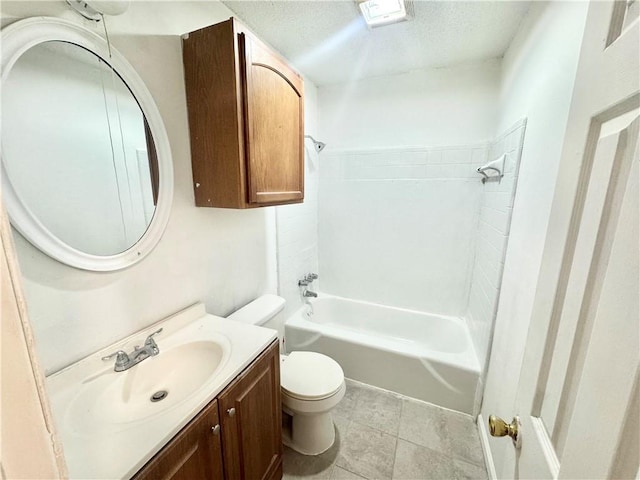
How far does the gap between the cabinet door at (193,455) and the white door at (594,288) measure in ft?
2.83

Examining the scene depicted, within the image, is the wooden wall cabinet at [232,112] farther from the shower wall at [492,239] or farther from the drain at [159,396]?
the shower wall at [492,239]

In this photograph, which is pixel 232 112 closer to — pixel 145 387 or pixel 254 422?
pixel 145 387

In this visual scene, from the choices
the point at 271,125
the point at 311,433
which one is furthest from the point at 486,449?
the point at 271,125

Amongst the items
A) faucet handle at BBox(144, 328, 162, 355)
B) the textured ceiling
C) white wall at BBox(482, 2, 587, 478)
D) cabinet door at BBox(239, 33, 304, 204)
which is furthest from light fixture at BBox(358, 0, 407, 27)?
faucet handle at BBox(144, 328, 162, 355)

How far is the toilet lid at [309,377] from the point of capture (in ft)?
4.75

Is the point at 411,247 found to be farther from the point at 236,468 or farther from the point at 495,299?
the point at 236,468

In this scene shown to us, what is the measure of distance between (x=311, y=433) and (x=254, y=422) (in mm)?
599

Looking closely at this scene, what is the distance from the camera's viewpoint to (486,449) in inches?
60.6

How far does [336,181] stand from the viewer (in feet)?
8.41

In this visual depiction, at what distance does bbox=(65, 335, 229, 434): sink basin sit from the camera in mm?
796

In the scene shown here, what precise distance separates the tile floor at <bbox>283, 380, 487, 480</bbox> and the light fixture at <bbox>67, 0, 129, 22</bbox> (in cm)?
217

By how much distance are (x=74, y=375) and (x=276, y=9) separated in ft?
6.20

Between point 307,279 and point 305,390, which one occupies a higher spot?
point 307,279

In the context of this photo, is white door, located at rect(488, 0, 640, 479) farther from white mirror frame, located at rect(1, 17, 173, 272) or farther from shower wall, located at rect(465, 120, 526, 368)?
white mirror frame, located at rect(1, 17, 173, 272)
